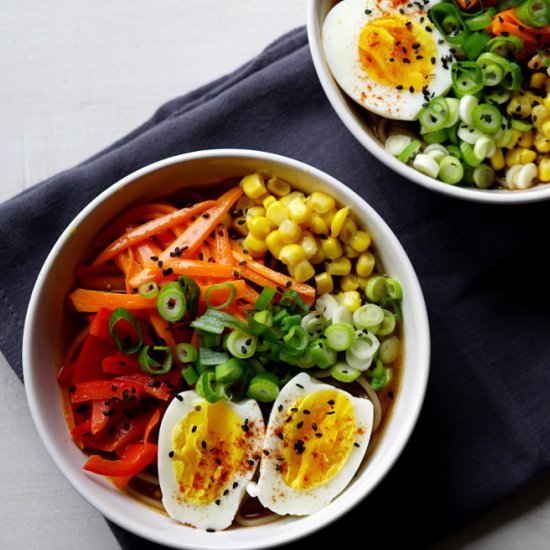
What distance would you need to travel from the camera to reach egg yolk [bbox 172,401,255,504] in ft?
7.06

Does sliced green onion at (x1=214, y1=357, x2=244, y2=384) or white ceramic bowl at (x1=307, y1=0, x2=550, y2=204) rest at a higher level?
white ceramic bowl at (x1=307, y1=0, x2=550, y2=204)

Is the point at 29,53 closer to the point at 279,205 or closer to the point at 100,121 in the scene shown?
the point at 100,121

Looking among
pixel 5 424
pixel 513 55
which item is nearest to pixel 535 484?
pixel 513 55

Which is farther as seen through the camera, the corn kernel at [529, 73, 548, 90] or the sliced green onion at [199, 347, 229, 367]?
the corn kernel at [529, 73, 548, 90]

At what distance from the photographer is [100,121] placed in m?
2.65

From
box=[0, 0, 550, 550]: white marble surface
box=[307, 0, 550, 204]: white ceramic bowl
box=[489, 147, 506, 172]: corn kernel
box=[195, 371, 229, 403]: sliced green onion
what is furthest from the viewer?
box=[0, 0, 550, 550]: white marble surface

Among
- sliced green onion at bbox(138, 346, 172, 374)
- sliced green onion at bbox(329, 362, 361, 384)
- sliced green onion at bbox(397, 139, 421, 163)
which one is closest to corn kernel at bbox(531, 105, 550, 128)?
sliced green onion at bbox(397, 139, 421, 163)

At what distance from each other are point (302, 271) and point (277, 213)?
0.59 feet

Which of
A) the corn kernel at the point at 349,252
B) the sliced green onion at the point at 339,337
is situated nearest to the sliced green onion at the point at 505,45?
the corn kernel at the point at 349,252

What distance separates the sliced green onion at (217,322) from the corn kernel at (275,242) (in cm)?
23

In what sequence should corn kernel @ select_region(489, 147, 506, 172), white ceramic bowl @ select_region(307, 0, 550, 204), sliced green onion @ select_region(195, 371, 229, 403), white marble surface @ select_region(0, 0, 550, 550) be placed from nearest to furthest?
sliced green onion @ select_region(195, 371, 229, 403), white ceramic bowl @ select_region(307, 0, 550, 204), corn kernel @ select_region(489, 147, 506, 172), white marble surface @ select_region(0, 0, 550, 550)

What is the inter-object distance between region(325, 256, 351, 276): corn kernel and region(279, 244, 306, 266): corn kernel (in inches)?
4.4

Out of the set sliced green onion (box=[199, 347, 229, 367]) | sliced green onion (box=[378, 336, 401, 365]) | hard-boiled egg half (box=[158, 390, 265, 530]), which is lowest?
hard-boiled egg half (box=[158, 390, 265, 530])

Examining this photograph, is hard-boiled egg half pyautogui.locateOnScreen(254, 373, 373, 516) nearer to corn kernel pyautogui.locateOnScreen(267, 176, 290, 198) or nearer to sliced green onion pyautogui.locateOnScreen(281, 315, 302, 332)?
sliced green onion pyautogui.locateOnScreen(281, 315, 302, 332)
